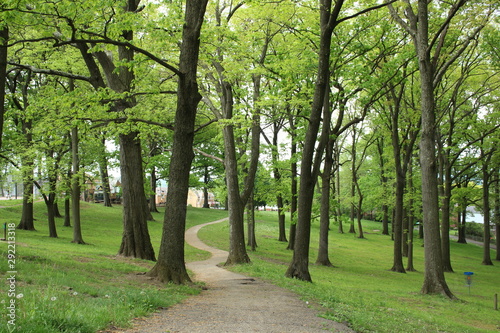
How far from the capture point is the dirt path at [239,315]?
5320mm

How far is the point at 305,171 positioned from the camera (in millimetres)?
12047

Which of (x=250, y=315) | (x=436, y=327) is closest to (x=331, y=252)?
(x=436, y=327)

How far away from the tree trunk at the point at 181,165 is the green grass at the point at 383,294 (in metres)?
3.07

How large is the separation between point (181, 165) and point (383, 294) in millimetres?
8154

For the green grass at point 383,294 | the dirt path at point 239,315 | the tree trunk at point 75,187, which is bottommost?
the green grass at point 383,294

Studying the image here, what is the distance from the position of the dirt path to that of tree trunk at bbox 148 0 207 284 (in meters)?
1.17

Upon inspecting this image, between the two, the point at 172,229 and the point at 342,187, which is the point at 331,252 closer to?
the point at 172,229

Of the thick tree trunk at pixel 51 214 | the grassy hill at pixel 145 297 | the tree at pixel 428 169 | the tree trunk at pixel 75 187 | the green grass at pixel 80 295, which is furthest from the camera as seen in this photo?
the thick tree trunk at pixel 51 214

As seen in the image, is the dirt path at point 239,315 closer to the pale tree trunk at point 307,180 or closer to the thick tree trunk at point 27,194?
the pale tree trunk at point 307,180

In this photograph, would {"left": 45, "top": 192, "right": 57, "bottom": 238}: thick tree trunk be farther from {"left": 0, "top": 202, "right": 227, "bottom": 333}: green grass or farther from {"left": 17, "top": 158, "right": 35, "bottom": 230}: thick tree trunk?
{"left": 0, "top": 202, "right": 227, "bottom": 333}: green grass

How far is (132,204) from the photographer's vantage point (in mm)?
14281

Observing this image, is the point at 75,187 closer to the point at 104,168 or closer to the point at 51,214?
the point at 51,214

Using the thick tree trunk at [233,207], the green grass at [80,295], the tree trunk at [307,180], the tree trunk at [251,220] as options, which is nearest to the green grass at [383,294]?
the tree trunk at [307,180]

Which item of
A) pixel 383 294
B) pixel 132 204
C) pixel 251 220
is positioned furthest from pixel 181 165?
pixel 251 220
